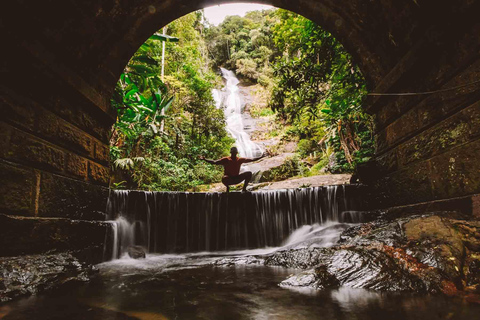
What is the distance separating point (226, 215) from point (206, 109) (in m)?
9.53

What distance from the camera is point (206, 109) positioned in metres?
14.5

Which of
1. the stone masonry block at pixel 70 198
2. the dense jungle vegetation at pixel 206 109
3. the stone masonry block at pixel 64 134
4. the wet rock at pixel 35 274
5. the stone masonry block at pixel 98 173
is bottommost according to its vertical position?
the wet rock at pixel 35 274

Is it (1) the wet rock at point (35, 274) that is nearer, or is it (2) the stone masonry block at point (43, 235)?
(1) the wet rock at point (35, 274)

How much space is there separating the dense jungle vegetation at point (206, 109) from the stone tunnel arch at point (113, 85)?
1.10 m

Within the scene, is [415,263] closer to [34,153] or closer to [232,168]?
[34,153]

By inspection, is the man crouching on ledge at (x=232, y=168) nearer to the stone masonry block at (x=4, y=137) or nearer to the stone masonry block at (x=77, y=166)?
the stone masonry block at (x=77, y=166)

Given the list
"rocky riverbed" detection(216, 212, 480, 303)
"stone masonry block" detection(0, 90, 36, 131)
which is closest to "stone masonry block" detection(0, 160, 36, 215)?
"stone masonry block" detection(0, 90, 36, 131)

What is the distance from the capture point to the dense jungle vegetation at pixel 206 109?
211 inches

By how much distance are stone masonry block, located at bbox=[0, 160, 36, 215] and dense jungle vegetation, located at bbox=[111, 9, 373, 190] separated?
233 centimetres

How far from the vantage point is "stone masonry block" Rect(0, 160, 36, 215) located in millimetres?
2285

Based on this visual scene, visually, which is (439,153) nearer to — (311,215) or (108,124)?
(311,215)

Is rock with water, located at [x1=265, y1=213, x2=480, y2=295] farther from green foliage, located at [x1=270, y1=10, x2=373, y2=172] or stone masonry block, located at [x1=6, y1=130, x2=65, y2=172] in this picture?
green foliage, located at [x1=270, y1=10, x2=373, y2=172]

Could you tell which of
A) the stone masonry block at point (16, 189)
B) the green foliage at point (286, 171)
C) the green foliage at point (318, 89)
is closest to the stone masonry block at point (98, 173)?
the stone masonry block at point (16, 189)

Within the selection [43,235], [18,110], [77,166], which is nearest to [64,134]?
[77,166]
